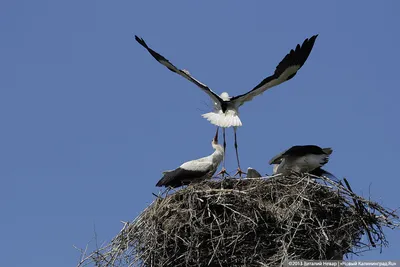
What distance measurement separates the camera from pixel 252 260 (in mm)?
10352

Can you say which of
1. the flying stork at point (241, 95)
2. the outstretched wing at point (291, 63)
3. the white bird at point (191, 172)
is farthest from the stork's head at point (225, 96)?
the white bird at point (191, 172)

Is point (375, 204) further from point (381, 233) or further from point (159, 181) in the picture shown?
point (159, 181)

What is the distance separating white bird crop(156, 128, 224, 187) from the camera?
1211 centimetres

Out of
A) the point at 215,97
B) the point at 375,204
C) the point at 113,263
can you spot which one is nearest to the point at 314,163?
the point at 375,204

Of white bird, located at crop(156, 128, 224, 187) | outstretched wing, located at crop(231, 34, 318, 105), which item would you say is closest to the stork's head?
outstretched wing, located at crop(231, 34, 318, 105)

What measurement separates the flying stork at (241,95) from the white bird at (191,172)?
28 cm

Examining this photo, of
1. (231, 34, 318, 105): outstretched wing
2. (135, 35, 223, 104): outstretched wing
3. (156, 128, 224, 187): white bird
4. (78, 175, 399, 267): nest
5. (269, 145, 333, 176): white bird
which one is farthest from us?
(135, 35, 223, 104): outstretched wing

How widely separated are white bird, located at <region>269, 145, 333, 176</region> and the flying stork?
38.4 inches

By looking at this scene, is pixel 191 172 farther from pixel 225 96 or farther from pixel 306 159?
pixel 225 96

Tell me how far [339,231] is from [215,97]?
128 inches

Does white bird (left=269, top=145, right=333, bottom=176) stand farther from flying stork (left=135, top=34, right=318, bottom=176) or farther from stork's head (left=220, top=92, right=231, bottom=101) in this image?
stork's head (left=220, top=92, right=231, bottom=101)

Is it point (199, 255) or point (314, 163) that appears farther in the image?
point (314, 163)

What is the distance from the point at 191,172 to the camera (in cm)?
1217

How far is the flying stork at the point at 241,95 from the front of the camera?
12641 millimetres
